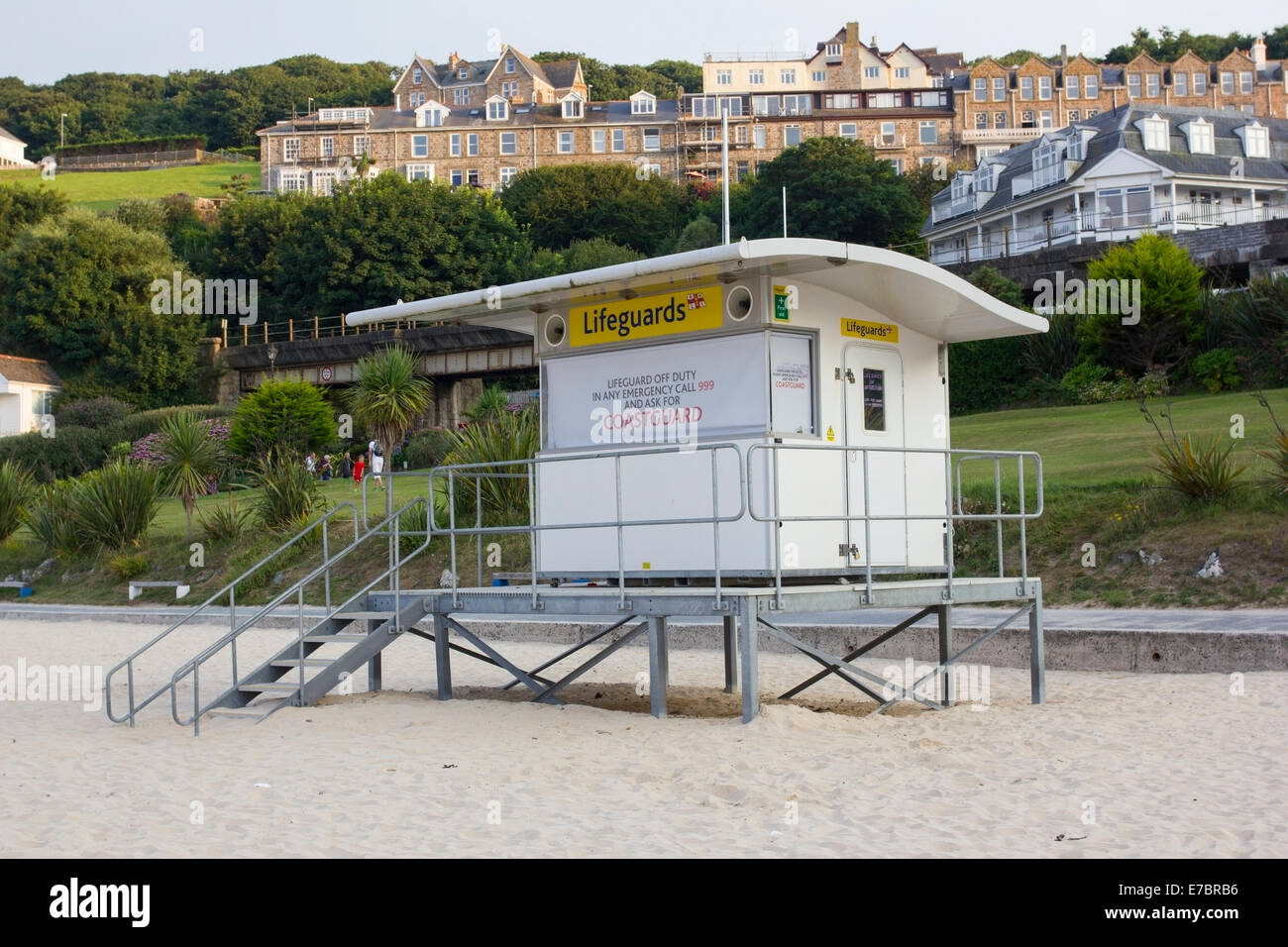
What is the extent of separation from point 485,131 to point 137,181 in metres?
34.5

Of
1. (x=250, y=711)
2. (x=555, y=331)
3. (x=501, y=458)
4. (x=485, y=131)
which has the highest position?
(x=485, y=131)

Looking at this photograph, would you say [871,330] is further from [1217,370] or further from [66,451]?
[66,451]

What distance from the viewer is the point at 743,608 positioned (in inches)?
408

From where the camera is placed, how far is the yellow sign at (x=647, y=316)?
11.4m

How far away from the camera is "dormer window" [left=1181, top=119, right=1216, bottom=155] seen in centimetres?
6569

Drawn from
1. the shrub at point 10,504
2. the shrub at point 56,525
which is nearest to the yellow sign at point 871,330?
the shrub at point 56,525

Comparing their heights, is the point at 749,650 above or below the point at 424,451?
below

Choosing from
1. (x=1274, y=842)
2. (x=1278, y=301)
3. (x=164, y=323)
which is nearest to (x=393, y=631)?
(x=1274, y=842)

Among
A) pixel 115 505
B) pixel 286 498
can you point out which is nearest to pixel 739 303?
pixel 286 498

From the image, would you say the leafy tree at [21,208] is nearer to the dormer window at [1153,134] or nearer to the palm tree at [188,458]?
the palm tree at [188,458]

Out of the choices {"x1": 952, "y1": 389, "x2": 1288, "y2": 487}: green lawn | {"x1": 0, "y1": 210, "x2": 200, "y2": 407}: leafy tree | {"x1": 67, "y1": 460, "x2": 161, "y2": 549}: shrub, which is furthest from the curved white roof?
{"x1": 0, "y1": 210, "x2": 200, "y2": 407}: leafy tree

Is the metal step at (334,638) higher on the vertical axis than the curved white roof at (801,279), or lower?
lower

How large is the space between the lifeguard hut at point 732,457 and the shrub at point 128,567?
1659 cm

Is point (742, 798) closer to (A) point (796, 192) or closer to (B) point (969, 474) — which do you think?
(B) point (969, 474)
